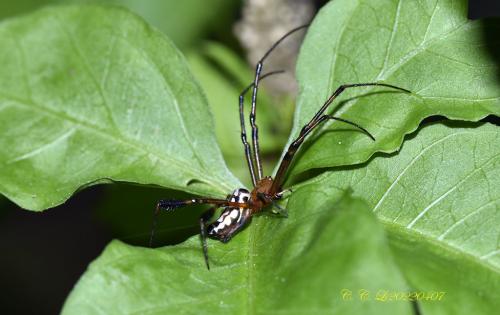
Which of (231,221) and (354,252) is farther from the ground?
(231,221)

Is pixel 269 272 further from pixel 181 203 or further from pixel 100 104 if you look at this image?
pixel 100 104

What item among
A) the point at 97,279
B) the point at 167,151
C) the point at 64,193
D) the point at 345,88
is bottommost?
the point at 97,279

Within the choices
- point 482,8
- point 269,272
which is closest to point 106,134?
point 269,272

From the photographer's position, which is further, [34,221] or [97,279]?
[34,221]

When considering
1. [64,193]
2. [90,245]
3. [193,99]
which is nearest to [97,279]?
[64,193]

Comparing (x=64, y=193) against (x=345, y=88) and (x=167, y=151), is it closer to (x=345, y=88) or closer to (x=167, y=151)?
(x=167, y=151)

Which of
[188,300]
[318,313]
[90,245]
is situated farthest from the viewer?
[90,245]

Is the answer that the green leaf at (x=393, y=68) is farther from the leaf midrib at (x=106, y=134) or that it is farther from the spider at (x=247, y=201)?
the leaf midrib at (x=106, y=134)
